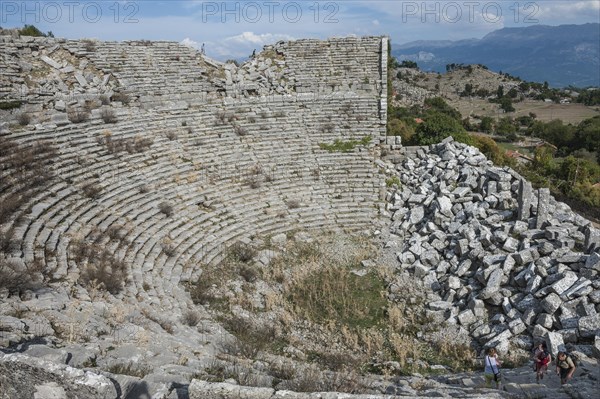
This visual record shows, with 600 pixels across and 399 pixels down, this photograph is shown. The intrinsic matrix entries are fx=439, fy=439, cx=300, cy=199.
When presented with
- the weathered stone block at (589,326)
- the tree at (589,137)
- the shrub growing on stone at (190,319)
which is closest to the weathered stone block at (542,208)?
the weathered stone block at (589,326)

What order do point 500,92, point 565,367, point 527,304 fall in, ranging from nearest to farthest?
point 565,367
point 527,304
point 500,92

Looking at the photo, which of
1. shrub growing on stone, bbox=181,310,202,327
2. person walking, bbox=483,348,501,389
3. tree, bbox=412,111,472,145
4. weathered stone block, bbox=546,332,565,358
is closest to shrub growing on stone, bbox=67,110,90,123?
shrub growing on stone, bbox=181,310,202,327

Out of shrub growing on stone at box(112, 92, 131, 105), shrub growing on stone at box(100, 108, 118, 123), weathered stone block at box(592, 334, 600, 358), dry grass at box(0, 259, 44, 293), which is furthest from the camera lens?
shrub growing on stone at box(112, 92, 131, 105)

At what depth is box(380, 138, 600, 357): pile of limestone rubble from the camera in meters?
9.55

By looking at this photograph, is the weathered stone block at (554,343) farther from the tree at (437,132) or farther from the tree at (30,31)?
the tree at (30,31)

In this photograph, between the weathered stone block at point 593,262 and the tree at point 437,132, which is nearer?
the weathered stone block at point 593,262

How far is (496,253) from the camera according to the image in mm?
12203

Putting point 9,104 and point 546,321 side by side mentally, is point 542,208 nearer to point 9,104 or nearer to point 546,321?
point 546,321

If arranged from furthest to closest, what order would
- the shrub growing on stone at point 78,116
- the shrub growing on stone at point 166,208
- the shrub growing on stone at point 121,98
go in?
the shrub growing on stone at point 121,98 → the shrub growing on stone at point 78,116 → the shrub growing on stone at point 166,208

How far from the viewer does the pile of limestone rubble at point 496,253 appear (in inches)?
376

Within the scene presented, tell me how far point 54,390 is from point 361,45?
22.9m

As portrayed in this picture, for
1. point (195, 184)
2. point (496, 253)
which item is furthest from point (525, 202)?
point (195, 184)

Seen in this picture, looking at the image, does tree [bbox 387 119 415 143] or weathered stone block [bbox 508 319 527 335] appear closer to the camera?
weathered stone block [bbox 508 319 527 335]

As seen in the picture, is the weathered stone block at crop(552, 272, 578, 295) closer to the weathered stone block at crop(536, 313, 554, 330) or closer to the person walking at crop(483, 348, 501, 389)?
the weathered stone block at crop(536, 313, 554, 330)
